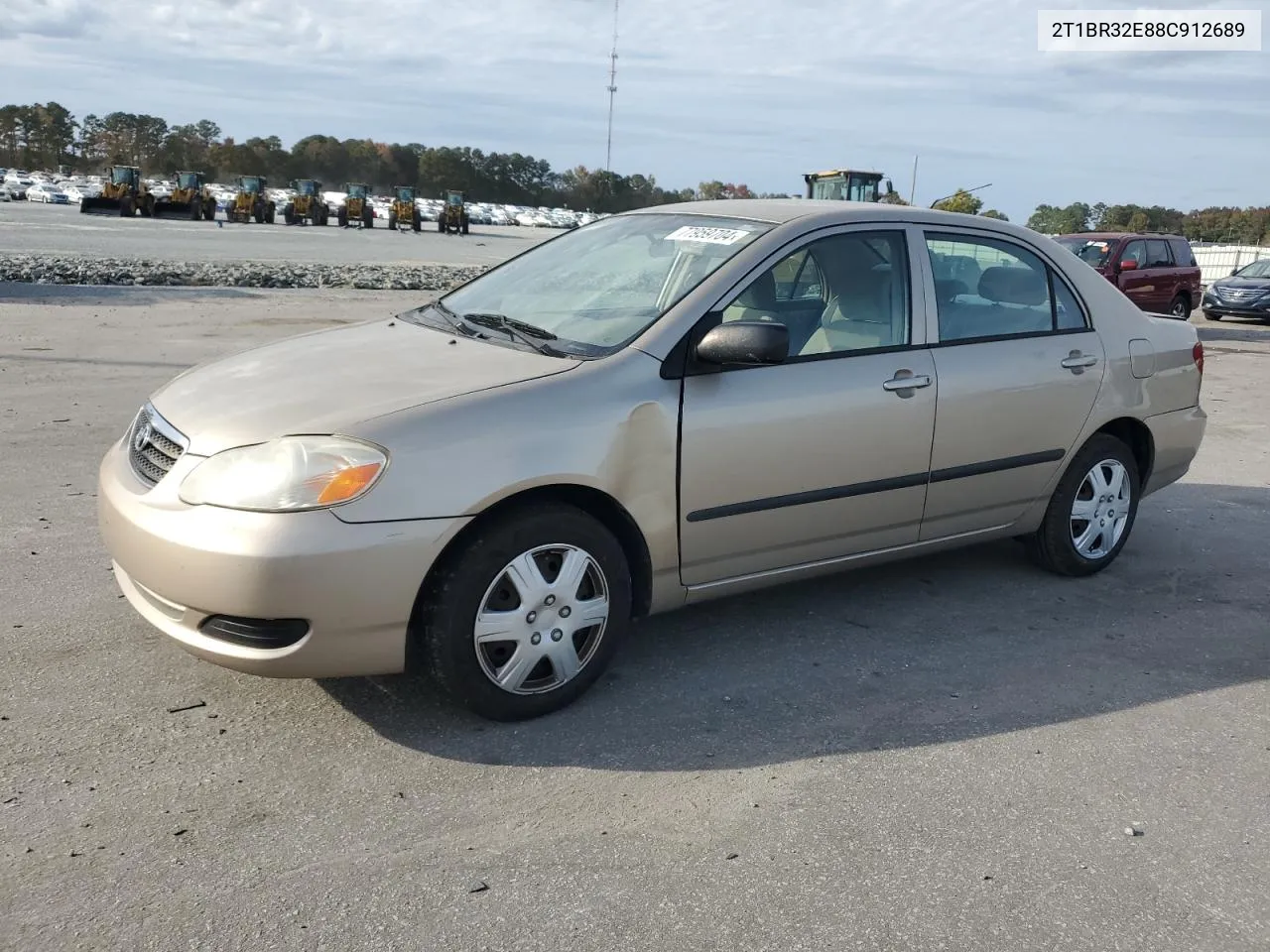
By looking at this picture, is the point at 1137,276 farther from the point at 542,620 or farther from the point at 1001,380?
the point at 542,620

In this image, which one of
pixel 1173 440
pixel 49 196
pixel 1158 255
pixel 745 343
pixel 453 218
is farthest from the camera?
pixel 49 196

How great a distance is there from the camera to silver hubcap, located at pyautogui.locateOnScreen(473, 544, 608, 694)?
3.52m

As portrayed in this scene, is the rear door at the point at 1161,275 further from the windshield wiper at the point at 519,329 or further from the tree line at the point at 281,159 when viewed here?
the tree line at the point at 281,159

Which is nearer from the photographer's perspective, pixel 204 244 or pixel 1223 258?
pixel 204 244

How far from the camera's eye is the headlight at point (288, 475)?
3.21m

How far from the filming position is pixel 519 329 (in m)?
4.16

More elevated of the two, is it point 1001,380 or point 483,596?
point 1001,380

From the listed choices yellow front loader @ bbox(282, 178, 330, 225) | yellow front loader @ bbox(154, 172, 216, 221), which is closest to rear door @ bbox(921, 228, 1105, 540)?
yellow front loader @ bbox(154, 172, 216, 221)

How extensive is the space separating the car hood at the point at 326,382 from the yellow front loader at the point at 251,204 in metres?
→ 51.5

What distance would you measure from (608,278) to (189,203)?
4953 cm

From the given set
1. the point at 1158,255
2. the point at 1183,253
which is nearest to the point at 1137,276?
the point at 1158,255

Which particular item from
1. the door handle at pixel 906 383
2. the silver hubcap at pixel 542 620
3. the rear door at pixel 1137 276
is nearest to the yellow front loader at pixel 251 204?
the rear door at pixel 1137 276

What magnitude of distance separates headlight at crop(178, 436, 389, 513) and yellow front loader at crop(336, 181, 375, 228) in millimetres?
51809

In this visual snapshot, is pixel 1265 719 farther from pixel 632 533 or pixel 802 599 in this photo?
pixel 632 533
